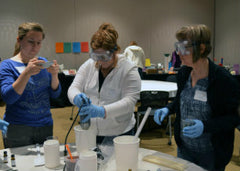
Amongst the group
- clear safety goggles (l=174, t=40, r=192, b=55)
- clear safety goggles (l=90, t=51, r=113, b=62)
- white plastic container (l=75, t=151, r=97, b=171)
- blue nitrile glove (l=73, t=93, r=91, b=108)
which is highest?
clear safety goggles (l=174, t=40, r=192, b=55)

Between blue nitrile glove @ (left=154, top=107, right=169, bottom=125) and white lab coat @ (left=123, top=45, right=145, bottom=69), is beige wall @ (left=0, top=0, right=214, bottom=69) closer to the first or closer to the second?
white lab coat @ (left=123, top=45, right=145, bottom=69)

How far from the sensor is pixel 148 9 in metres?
8.76

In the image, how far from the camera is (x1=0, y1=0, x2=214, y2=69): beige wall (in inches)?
278

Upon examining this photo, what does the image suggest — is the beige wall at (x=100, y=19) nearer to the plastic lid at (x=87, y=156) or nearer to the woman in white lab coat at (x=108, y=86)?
A: the woman in white lab coat at (x=108, y=86)

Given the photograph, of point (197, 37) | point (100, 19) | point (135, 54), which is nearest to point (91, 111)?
point (197, 37)

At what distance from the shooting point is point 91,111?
1589mm

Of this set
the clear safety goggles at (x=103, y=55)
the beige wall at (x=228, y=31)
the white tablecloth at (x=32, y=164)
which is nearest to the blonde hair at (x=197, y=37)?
the clear safety goggles at (x=103, y=55)

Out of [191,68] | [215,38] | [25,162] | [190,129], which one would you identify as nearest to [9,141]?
[25,162]

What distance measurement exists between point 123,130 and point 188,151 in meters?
0.49

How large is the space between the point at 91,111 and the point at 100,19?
22.6ft

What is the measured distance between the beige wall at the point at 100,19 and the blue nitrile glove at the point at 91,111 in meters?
6.24

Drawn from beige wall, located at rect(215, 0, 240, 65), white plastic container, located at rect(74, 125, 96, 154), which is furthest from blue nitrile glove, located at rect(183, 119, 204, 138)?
beige wall, located at rect(215, 0, 240, 65)

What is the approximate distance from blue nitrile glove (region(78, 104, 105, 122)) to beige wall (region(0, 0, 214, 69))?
624 cm

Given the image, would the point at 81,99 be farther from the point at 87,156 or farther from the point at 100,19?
the point at 100,19
